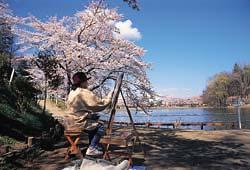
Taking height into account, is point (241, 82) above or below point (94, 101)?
above

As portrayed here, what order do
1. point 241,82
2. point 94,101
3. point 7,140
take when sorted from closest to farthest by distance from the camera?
1. point 94,101
2. point 7,140
3. point 241,82

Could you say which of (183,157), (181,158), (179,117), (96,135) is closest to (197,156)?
(183,157)

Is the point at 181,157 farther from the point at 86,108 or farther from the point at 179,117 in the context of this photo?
the point at 179,117

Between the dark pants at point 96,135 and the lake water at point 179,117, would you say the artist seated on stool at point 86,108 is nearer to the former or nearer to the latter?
the dark pants at point 96,135

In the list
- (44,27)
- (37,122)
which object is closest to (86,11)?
(44,27)

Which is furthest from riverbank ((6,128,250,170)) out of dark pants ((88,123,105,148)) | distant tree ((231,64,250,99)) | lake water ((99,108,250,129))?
distant tree ((231,64,250,99))

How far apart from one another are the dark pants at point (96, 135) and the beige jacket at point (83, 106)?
0.08 meters

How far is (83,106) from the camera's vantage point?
499cm

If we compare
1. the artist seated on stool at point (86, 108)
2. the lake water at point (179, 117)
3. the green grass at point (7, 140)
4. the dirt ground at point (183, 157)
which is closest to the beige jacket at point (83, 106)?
the artist seated on stool at point (86, 108)

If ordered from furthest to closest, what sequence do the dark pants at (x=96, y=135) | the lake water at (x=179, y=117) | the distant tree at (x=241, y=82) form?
the distant tree at (x=241, y=82)
the lake water at (x=179, y=117)
the dark pants at (x=96, y=135)

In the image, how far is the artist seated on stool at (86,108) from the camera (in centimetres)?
485

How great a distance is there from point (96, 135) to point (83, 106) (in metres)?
0.51

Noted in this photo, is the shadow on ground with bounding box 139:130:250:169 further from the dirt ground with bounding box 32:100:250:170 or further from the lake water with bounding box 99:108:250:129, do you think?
the lake water with bounding box 99:108:250:129

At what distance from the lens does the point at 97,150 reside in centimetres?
492
